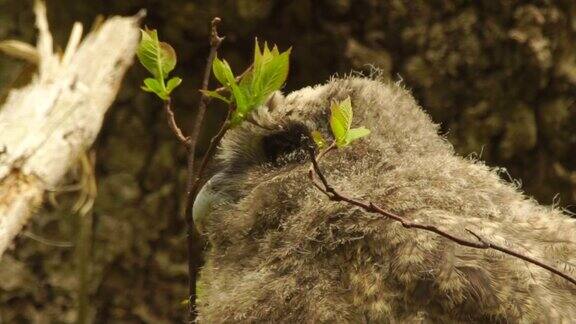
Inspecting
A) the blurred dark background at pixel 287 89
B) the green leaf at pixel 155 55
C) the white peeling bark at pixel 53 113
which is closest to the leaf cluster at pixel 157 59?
the green leaf at pixel 155 55

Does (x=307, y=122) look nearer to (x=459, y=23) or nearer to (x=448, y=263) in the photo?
(x=448, y=263)

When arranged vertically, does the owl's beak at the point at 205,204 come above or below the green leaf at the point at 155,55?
below

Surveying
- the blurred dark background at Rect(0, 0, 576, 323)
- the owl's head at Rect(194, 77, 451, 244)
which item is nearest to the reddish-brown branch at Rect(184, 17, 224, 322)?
the owl's head at Rect(194, 77, 451, 244)

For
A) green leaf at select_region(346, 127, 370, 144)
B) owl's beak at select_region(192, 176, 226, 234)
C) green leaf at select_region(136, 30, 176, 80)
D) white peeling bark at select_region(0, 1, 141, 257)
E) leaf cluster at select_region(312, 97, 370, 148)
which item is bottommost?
owl's beak at select_region(192, 176, 226, 234)

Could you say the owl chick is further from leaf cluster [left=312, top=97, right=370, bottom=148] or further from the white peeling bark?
the white peeling bark

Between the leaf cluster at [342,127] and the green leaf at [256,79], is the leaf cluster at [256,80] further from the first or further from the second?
the leaf cluster at [342,127]

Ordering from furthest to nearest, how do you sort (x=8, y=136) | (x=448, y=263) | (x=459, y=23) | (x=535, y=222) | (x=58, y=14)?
(x=58, y=14)
(x=459, y=23)
(x=8, y=136)
(x=535, y=222)
(x=448, y=263)

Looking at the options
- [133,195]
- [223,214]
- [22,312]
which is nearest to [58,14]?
[133,195]
